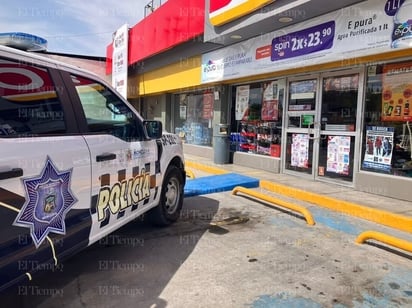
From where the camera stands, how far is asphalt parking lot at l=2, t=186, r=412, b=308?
325 centimetres

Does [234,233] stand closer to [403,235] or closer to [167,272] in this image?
[167,272]

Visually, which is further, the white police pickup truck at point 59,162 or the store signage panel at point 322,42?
the store signage panel at point 322,42

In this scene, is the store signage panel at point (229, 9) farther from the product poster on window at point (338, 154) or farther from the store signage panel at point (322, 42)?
the product poster on window at point (338, 154)

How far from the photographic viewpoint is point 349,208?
20.1 ft

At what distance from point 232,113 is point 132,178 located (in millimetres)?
7827

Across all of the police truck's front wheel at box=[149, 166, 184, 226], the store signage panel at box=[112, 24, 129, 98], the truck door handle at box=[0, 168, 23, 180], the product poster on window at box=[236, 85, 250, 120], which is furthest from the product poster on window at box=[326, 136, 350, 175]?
the store signage panel at box=[112, 24, 129, 98]

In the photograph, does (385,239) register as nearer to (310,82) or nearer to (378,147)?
(378,147)

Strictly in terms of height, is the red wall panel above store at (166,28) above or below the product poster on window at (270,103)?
above

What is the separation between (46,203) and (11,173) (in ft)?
1.41

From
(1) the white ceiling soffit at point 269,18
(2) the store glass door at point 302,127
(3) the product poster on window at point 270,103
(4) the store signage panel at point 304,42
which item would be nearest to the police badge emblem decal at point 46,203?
(1) the white ceiling soffit at point 269,18

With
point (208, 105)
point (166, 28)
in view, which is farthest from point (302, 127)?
point (166, 28)

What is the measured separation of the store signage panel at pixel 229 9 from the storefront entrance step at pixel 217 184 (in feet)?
12.1

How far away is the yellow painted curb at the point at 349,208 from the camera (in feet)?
17.7

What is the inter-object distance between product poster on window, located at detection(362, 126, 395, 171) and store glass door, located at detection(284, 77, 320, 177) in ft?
4.13
